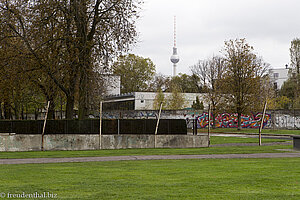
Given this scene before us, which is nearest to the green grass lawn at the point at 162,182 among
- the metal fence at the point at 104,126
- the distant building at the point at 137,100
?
the metal fence at the point at 104,126

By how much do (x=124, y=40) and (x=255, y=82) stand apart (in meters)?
26.4

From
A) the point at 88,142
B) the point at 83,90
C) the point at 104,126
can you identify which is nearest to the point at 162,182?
the point at 88,142

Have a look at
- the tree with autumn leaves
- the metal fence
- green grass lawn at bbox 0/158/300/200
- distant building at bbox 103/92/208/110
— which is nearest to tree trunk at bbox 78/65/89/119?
the tree with autumn leaves

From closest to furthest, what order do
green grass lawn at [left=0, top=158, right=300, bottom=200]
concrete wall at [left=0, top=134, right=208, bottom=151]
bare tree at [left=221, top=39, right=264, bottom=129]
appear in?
green grass lawn at [left=0, top=158, right=300, bottom=200] < concrete wall at [left=0, top=134, right=208, bottom=151] < bare tree at [left=221, top=39, right=264, bottom=129]

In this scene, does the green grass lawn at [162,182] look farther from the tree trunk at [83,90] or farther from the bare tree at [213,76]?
the bare tree at [213,76]

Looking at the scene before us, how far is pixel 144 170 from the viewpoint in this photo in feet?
41.3

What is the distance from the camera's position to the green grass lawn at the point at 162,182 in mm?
8297

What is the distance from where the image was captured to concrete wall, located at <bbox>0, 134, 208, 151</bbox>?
23438 millimetres

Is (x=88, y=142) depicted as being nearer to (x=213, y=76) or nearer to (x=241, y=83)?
(x=241, y=83)

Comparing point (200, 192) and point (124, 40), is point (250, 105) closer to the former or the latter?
point (124, 40)

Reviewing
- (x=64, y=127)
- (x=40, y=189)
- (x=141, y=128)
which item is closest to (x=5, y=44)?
(x=64, y=127)

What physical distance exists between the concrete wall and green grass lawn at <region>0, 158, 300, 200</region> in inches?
431

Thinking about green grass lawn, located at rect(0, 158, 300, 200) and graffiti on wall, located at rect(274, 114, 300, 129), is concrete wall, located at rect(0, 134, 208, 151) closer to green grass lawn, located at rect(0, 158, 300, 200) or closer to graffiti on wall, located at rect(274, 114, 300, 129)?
green grass lawn, located at rect(0, 158, 300, 200)

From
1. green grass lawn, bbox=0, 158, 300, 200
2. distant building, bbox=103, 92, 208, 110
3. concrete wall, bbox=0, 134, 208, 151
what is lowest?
green grass lawn, bbox=0, 158, 300, 200
